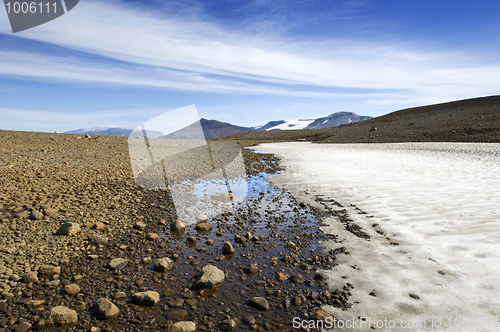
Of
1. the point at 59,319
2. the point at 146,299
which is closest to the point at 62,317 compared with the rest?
the point at 59,319

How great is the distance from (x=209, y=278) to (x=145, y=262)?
1.69m

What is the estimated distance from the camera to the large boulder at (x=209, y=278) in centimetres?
506

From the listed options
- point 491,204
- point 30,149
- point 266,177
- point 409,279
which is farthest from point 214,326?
point 30,149

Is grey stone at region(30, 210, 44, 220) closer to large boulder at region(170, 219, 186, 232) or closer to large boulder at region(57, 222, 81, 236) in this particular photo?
large boulder at region(57, 222, 81, 236)

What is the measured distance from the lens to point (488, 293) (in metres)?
4.58

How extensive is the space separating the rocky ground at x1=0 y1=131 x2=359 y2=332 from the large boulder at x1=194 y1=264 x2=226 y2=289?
0.03 m

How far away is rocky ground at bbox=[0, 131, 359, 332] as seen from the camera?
430 cm

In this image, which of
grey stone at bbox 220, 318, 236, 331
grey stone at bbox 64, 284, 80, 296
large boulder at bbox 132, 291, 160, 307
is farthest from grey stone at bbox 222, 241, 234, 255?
grey stone at bbox 64, 284, 80, 296

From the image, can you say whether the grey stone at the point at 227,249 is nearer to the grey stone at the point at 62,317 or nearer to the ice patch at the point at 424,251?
the ice patch at the point at 424,251

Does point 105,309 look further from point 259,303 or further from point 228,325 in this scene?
point 259,303

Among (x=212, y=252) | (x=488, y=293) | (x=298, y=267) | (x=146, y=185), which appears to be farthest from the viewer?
(x=146, y=185)

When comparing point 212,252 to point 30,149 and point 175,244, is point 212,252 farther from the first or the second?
point 30,149

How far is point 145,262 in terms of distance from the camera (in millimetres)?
5883

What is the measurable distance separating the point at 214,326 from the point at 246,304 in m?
0.72
